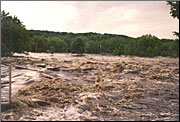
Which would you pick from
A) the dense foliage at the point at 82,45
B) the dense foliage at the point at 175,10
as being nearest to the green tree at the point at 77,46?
the dense foliage at the point at 82,45

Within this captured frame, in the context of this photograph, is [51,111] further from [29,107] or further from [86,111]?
[86,111]

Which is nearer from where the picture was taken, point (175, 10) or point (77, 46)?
point (175, 10)

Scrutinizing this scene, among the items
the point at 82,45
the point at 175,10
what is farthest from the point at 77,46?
the point at 175,10

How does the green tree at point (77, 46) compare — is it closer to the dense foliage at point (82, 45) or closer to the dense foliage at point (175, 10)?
the dense foliage at point (82, 45)

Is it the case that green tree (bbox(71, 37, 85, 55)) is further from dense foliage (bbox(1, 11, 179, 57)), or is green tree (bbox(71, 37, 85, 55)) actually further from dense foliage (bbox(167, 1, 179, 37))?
dense foliage (bbox(167, 1, 179, 37))

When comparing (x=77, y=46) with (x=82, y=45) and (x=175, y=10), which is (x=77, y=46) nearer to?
(x=82, y=45)

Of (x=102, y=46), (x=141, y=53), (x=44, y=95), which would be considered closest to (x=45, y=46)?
(x=102, y=46)

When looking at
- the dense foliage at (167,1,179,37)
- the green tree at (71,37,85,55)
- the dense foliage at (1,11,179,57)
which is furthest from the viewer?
the green tree at (71,37,85,55)

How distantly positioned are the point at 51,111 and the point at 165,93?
580cm

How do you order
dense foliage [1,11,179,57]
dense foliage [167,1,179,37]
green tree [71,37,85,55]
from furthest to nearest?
green tree [71,37,85,55]
dense foliage [1,11,179,57]
dense foliage [167,1,179,37]

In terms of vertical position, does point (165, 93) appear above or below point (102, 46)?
below

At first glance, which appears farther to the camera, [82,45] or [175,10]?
[82,45]

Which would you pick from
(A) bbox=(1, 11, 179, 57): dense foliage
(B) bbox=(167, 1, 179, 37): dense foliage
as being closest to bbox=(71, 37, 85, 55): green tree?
(A) bbox=(1, 11, 179, 57): dense foliage

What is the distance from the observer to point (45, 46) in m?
67.0
